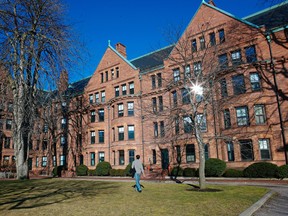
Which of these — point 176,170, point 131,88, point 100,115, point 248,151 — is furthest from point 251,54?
point 100,115

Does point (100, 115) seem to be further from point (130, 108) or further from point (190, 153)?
point (190, 153)

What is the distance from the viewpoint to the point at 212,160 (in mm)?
23172

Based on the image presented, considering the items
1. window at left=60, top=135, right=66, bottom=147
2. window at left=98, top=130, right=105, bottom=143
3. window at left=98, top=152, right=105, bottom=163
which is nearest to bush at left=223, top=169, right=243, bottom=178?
window at left=98, top=152, right=105, bottom=163

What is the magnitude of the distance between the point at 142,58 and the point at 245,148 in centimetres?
2227

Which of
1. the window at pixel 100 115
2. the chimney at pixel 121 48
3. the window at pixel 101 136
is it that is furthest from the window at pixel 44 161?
the chimney at pixel 121 48

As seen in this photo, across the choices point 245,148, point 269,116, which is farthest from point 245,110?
point 245,148

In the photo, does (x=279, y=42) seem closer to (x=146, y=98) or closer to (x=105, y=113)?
(x=146, y=98)

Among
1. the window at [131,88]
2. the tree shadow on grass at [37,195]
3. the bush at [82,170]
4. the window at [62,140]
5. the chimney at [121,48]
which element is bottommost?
the bush at [82,170]

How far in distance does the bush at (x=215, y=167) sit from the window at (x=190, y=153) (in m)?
4.15

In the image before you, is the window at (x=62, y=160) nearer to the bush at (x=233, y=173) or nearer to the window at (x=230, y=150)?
the window at (x=230, y=150)

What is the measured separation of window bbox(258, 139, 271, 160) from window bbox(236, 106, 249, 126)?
2.23m

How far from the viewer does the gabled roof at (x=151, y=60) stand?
107 feet

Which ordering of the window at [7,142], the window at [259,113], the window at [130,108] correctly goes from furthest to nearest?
the window at [7,142] → the window at [130,108] → the window at [259,113]

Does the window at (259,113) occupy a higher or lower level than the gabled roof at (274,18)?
lower
